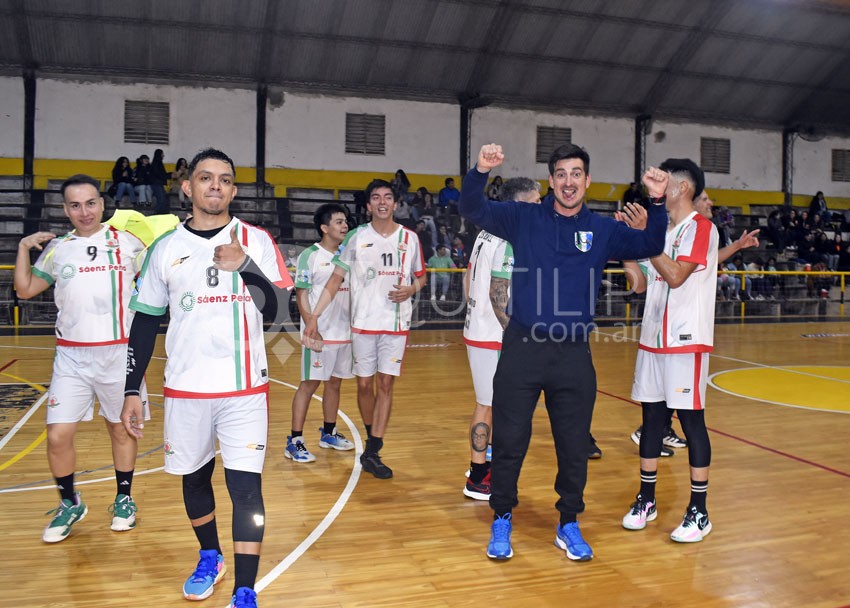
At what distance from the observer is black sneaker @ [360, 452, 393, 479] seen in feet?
17.5

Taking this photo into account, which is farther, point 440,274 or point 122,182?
point 122,182

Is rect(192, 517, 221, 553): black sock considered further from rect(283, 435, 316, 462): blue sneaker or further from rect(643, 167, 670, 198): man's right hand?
rect(643, 167, 670, 198): man's right hand

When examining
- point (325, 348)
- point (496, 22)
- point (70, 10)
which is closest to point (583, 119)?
point (496, 22)

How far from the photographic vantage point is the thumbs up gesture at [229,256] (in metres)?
3.08

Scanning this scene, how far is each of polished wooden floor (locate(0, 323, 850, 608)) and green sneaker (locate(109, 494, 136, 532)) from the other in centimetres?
6

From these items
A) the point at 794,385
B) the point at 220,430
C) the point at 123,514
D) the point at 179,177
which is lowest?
the point at 123,514

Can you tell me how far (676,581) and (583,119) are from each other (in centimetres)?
2049

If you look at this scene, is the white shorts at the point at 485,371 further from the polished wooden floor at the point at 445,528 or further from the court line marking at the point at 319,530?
the court line marking at the point at 319,530

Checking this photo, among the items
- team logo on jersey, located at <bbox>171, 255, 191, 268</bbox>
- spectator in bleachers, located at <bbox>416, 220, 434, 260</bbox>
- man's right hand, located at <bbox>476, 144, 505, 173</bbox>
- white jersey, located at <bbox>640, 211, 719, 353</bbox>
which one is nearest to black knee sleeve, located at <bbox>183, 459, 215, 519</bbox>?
team logo on jersey, located at <bbox>171, 255, 191, 268</bbox>

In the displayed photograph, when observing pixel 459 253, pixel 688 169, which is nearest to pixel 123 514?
pixel 688 169

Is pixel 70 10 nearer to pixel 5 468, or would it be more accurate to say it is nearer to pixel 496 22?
pixel 496 22

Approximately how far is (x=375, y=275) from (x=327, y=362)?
0.84m

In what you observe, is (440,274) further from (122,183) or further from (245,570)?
(245,570)

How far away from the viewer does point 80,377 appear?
4238mm
